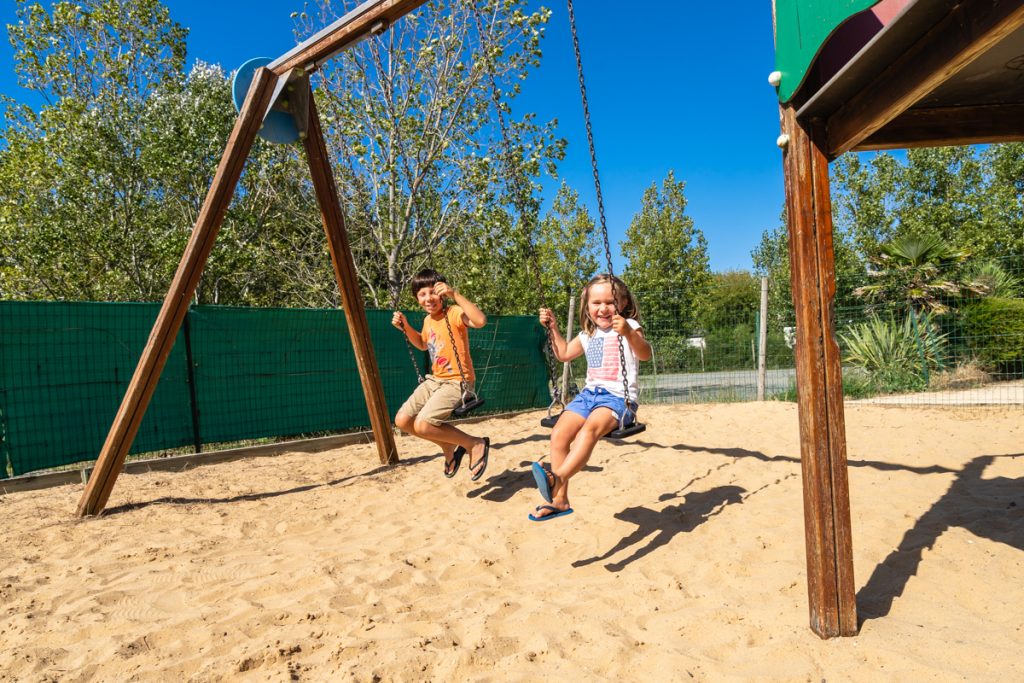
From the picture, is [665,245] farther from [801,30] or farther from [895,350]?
[801,30]

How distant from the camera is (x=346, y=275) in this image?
18.6 feet

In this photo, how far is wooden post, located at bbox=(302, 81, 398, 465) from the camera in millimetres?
5414

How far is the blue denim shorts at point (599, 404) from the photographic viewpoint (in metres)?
3.45

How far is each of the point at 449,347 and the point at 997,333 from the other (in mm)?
8956

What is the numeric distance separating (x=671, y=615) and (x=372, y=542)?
1.92 metres

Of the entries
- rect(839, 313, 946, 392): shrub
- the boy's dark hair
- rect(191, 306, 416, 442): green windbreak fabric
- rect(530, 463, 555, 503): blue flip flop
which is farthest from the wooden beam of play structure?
rect(839, 313, 946, 392): shrub

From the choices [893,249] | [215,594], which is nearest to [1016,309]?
[893,249]

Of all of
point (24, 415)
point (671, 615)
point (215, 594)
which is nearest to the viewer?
point (671, 615)

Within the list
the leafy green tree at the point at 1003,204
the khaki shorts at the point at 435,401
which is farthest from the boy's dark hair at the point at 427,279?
the leafy green tree at the point at 1003,204

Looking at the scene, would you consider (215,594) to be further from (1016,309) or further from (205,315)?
(1016,309)

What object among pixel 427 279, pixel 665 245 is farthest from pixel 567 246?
pixel 427 279

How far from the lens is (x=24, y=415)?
560cm

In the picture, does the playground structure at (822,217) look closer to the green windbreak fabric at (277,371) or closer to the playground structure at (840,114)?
the playground structure at (840,114)

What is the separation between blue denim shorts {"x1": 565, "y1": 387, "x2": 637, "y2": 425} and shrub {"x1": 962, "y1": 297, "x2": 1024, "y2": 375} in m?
8.24
